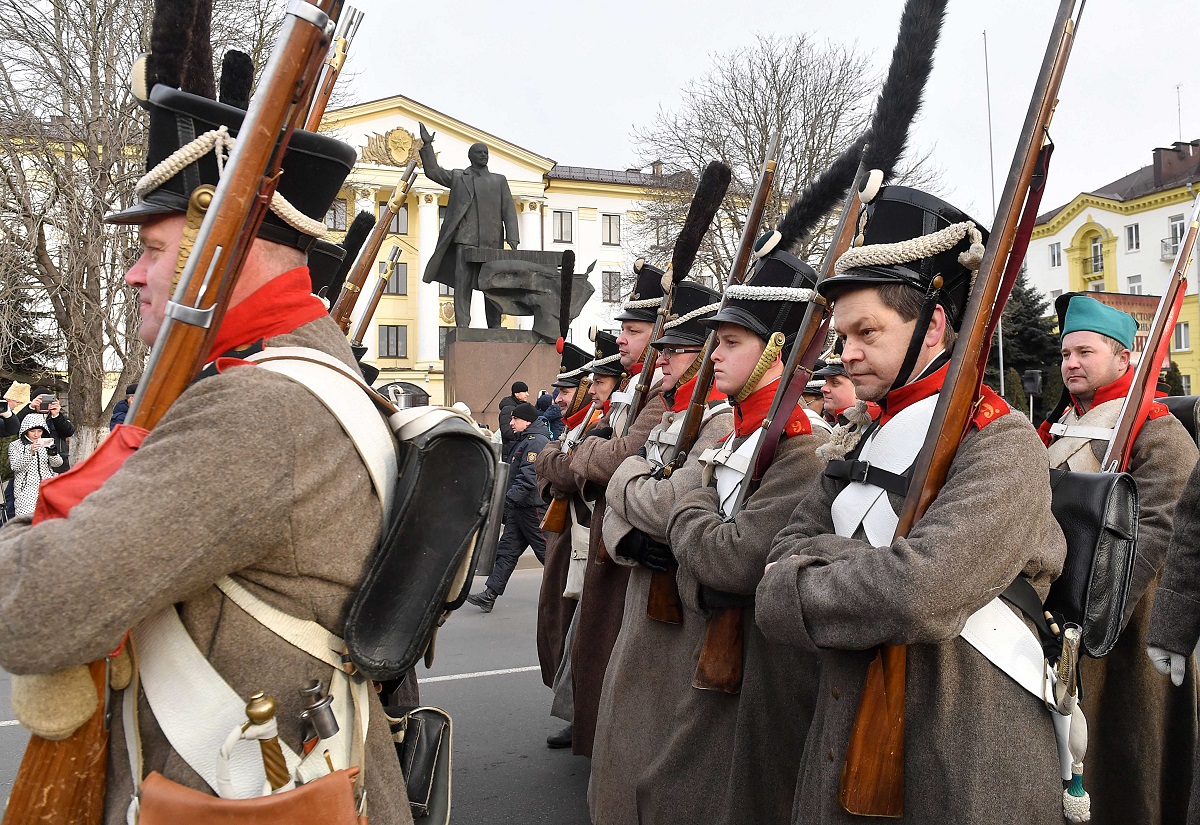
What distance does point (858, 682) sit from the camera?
2.35 meters

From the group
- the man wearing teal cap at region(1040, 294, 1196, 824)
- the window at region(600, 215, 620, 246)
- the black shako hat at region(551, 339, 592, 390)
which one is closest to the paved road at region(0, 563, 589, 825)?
the black shako hat at region(551, 339, 592, 390)

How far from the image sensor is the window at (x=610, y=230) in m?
53.2

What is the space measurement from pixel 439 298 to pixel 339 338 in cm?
4570

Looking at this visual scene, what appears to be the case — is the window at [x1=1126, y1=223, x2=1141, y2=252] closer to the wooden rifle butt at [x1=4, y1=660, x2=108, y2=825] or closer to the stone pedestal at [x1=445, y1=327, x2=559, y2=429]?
the stone pedestal at [x1=445, y1=327, x2=559, y2=429]

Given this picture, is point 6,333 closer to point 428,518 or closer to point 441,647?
point 441,647

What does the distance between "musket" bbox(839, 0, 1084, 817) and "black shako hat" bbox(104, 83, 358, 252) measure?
1459 mm

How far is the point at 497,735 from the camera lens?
5.65 meters

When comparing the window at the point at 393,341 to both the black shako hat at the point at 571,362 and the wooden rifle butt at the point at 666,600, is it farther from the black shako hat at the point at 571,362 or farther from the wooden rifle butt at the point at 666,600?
the wooden rifle butt at the point at 666,600

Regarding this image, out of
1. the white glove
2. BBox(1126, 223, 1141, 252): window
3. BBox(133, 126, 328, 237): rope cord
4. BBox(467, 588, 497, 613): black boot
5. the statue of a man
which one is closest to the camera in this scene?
BBox(133, 126, 328, 237): rope cord

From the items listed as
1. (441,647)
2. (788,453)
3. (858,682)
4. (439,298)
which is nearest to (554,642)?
(441,647)

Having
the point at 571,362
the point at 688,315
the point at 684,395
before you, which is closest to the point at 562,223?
the point at 571,362

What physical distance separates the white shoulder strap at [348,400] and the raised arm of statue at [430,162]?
1202 centimetres

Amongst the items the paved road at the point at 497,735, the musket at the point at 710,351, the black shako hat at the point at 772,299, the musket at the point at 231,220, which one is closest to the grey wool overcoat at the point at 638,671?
the musket at the point at 710,351

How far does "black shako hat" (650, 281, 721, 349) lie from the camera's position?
182 inches
